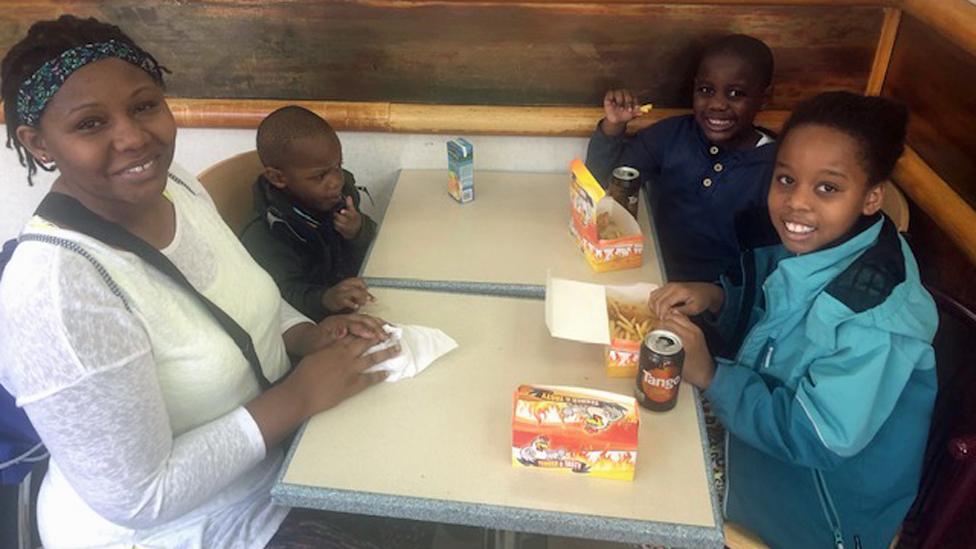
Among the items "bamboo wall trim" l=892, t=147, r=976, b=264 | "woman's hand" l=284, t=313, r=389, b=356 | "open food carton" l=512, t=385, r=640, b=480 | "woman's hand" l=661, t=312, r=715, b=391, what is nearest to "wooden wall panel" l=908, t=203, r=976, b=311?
"bamboo wall trim" l=892, t=147, r=976, b=264

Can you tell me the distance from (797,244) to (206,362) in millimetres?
1086

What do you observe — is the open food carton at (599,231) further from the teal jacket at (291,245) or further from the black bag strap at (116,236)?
the black bag strap at (116,236)

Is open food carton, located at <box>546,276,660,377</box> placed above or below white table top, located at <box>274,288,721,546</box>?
above

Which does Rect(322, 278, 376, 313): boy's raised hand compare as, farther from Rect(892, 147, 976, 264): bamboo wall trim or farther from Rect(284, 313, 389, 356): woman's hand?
Rect(892, 147, 976, 264): bamboo wall trim

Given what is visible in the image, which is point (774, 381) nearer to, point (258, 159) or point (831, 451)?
point (831, 451)

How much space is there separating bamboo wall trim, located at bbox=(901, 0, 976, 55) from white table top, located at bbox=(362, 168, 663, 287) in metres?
0.80

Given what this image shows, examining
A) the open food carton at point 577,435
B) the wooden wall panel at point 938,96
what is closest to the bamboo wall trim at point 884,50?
the wooden wall panel at point 938,96

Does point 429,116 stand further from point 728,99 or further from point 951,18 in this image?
point 951,18

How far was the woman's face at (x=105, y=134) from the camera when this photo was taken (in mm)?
976

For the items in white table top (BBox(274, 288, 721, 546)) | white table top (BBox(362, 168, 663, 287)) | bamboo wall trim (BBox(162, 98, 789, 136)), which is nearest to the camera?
white table top (BBox(274, 288, 721, 546))

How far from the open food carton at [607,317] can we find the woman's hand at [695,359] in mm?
71

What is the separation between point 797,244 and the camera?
1327 mm

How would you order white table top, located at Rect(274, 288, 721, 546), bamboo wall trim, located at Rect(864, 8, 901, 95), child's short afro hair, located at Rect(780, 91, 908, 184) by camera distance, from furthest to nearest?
bamboo wall trim, located at Rect(864, 8, 901, 95), child's short afro hair, located at Rect(780, 91, 908, 184), white table top, located at Rect(274, 288, 721, 546)

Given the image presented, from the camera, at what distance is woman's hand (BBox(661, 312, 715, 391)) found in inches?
49.0
